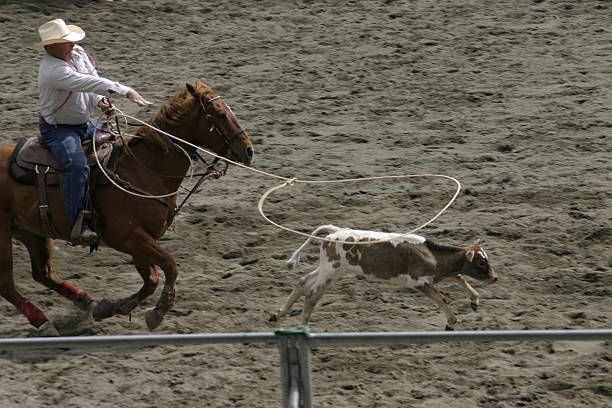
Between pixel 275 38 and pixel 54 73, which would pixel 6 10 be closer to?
pixel 275 38

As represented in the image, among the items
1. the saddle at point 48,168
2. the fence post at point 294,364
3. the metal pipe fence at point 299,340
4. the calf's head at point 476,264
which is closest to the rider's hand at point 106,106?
the saddle at point 48,168

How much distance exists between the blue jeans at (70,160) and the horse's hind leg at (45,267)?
80cm

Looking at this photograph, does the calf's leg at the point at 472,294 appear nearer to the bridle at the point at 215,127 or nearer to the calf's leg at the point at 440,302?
the calf's leg at the point at 440,302

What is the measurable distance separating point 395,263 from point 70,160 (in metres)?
2.66

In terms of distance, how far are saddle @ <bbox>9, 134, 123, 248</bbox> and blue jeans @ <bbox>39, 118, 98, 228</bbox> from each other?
0.09 meters

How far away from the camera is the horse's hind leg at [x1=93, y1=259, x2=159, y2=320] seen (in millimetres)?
8484

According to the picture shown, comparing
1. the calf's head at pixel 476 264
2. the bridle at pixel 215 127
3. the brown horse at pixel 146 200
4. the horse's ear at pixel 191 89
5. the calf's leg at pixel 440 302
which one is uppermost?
the horse's ear at pixel 191 89

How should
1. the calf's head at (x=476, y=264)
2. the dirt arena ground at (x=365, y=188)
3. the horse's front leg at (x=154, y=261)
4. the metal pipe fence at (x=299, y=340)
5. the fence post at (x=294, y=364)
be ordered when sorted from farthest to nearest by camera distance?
the calf's head at (x=476, y=264) < the horse's front leg at (x=154, y=261) < the dirt arena ground at (x=365, y=188) < the fence post at (x=294, y=364) < the metal pipe fence at (x=299, y=340)

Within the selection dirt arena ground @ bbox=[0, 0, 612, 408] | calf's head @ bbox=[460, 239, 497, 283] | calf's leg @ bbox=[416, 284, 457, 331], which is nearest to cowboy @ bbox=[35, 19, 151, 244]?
dirt arena ground @ bbox=[0, 0, 612, 408]

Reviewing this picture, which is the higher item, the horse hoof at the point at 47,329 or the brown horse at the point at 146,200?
the brown horse at the point at 146,200

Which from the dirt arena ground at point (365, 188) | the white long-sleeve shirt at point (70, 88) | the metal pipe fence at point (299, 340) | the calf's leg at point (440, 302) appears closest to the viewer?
the metal pipe fence at point (299, 340)

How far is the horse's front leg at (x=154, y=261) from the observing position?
8.33 m

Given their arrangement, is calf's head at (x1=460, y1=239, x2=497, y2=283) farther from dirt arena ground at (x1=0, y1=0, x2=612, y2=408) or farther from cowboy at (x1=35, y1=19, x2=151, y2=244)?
cowboy at (x1=35, y1=19, x2=151, y2=244)

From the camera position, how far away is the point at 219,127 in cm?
857
